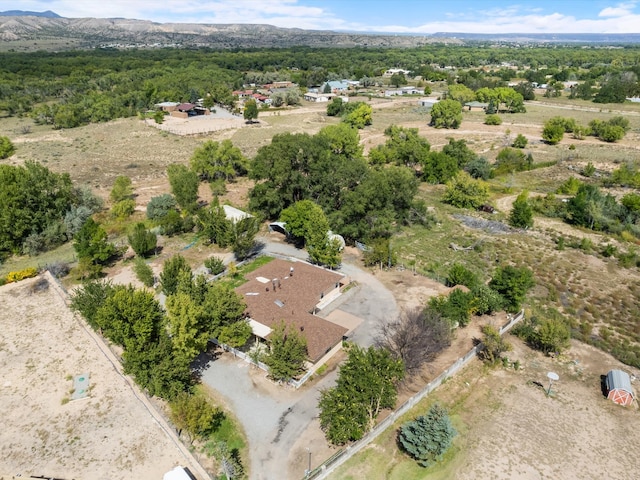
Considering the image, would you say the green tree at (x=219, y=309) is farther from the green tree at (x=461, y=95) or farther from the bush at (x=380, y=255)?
the green tree at (x=461, y=95)

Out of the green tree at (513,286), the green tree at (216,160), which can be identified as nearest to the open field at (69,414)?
the green tree at (513,286)

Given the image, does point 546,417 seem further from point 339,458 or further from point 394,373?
point 339,458

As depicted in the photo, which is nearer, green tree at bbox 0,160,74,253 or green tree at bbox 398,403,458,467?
green tree at bbox 398,403,458,467

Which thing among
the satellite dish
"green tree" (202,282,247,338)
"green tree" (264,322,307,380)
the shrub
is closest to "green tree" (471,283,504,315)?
the satellite dish

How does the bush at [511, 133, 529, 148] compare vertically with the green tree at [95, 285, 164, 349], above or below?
below

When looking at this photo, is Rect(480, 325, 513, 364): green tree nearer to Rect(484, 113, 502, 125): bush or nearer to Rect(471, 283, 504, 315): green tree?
Rect(471, 283, 504, 315): green tree

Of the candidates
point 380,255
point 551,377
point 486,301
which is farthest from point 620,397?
point 380,255
